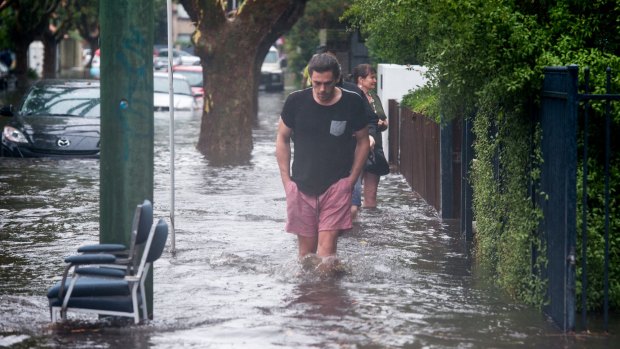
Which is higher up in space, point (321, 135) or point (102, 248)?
point (321, 135)

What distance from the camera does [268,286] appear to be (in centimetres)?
898

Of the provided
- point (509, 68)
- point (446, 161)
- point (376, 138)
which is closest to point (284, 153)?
point (509, 68)

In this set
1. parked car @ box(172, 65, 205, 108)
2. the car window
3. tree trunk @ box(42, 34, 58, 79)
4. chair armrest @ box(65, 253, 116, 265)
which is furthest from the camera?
tree trunk @ box(42, 34, 58, 79)

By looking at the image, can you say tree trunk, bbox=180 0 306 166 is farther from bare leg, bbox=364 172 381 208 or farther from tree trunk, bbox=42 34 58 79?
tree trunk, bbox=42 34 58 79

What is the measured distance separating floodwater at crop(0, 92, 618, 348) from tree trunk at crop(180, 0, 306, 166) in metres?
6.25

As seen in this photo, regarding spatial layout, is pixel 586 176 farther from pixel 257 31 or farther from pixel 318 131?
pixel 257 31

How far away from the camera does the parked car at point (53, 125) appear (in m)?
19.0

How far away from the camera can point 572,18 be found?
8.32m

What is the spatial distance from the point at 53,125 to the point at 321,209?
429 inches

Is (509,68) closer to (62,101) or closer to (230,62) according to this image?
(62,101)

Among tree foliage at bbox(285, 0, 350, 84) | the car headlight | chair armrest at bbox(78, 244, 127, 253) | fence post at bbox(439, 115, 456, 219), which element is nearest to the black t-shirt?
chair armrest at bbox(78, 244, 127, 253)

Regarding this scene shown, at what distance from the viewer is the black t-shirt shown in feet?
29.8

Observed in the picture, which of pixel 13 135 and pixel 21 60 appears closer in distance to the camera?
pixel 13 135

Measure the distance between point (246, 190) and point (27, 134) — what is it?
4.68 m
